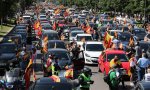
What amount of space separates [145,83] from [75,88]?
2.08 meters


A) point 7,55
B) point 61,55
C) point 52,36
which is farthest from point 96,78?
point 52,36

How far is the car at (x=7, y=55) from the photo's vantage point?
26958 millimetres

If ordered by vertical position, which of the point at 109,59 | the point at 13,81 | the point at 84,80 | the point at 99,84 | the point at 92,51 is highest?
the point at 84,80

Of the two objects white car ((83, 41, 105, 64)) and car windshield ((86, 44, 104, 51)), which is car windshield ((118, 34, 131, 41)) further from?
car windshield ((86, 44, 104, 51))

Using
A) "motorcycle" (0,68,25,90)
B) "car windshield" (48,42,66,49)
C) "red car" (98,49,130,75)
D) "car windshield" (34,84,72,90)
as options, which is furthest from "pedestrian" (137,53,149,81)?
"car windshield" (48,42,66,49)

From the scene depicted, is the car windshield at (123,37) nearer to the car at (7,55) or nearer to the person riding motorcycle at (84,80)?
the car at (7,55)

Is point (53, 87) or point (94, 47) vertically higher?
point (53, 87)

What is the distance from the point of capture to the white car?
29.6 metres

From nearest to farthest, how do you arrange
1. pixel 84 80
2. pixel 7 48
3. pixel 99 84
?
pixel 84 80 < pixel 99 84 < pixel 7 48

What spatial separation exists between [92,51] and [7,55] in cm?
519

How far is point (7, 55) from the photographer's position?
29.1m

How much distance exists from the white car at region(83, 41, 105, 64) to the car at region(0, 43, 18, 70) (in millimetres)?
4327

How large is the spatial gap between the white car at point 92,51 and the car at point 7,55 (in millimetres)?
4327

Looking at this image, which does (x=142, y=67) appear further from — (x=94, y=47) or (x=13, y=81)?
(x=94, y=47)
